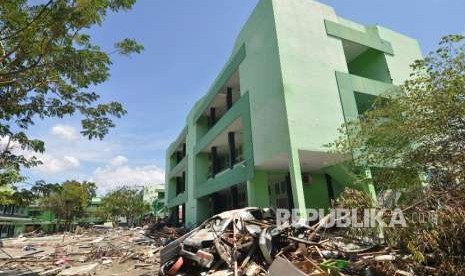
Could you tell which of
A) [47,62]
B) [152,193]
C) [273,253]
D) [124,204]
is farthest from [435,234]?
[152,193]

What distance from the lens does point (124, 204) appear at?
5428 cm

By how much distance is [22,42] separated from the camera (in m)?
6.04

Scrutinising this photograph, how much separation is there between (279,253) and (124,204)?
5228 cm

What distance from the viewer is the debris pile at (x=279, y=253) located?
21.5 feet

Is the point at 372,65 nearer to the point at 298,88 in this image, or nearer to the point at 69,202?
the point at 298,88

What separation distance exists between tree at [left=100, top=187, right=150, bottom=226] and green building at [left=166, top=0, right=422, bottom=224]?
125 ft

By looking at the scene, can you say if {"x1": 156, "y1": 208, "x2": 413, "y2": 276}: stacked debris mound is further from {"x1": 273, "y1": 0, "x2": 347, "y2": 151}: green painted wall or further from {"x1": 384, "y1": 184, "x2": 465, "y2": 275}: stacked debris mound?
{"x1": 273, "y1": 0, "x2": 347, "y2": 151}: green painted wall

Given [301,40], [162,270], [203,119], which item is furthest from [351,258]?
[203,119]

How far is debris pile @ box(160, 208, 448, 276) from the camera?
6543mm

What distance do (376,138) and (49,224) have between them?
7040 centimetres

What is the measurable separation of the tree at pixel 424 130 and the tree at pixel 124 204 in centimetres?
5151

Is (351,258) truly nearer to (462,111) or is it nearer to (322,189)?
(462,111)

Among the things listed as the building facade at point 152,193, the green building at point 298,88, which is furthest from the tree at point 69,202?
the green building at point 298,88

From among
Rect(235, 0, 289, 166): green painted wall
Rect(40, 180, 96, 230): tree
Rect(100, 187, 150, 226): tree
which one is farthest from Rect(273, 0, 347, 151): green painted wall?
Rect(100, 187, 150, 226): tree
